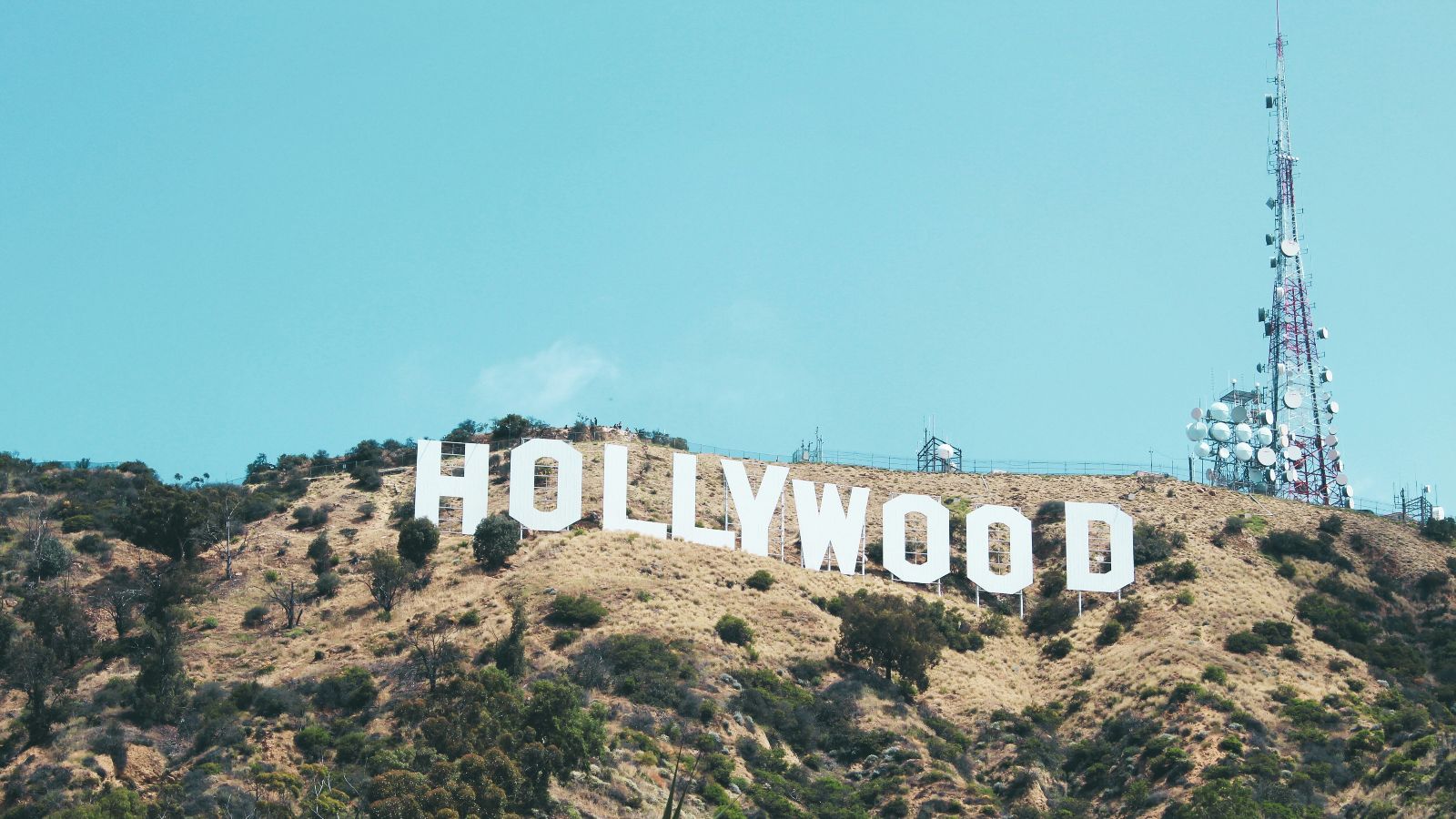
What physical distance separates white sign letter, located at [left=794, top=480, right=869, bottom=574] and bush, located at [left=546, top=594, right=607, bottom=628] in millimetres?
14223

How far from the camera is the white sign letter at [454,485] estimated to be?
81.3m

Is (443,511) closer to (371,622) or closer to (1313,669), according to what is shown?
(371,622)

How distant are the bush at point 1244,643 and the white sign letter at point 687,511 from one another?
23.2 m

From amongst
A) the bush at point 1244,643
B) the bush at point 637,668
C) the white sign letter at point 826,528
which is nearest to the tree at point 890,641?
the bush at point 637,668

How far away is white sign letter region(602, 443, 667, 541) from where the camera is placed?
84688 millimetres

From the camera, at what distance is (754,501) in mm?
87188

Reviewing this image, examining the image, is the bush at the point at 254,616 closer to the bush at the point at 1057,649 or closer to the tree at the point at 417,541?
the tree at the point at 417,541

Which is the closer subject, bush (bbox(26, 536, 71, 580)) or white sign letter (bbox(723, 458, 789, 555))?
bush (bbox(26, 536, 71, 580))

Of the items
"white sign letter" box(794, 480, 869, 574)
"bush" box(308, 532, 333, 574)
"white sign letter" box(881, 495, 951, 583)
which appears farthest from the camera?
"white sign letter" box(881, 495, 951, 583)

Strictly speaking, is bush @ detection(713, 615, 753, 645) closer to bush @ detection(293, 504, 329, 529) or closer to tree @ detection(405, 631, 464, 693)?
tree @ detection(405, 631, 464, 693)

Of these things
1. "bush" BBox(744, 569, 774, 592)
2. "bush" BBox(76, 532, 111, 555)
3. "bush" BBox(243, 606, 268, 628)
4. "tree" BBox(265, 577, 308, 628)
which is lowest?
"bush" BBox(243, 606, 268, 628)

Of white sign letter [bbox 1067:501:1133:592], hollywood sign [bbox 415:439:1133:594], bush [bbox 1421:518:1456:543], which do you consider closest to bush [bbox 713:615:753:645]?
hollywood sign [bbox 415:439:1133:594]

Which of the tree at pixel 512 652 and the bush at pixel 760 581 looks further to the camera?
the bush at pixel 760 581

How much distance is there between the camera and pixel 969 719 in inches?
2977
